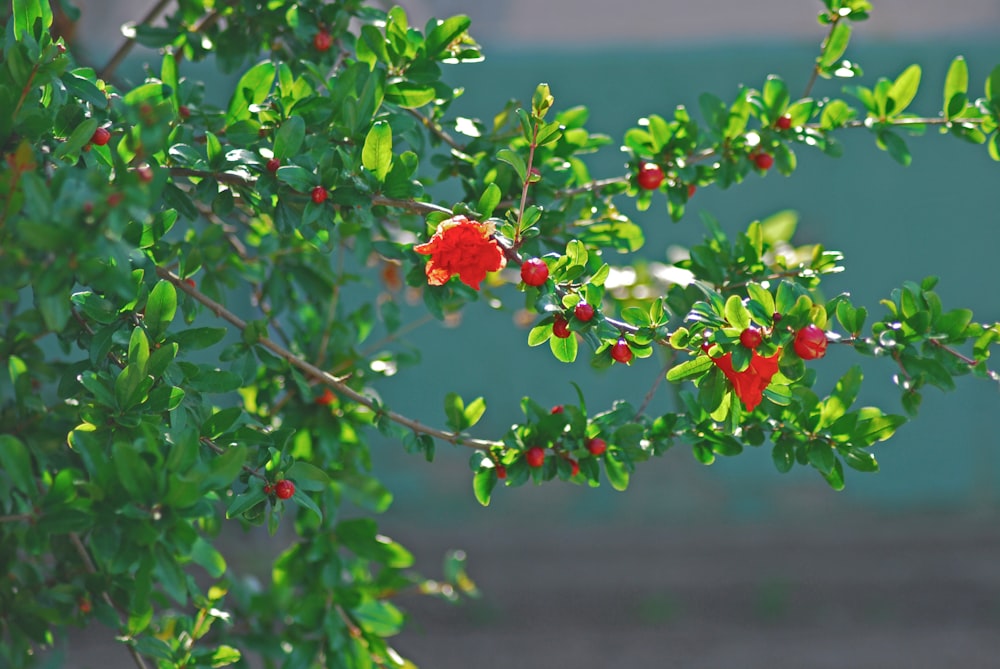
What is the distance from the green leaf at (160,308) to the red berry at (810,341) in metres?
0.53

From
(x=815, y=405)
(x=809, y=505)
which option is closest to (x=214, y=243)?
(x=815, y=405)

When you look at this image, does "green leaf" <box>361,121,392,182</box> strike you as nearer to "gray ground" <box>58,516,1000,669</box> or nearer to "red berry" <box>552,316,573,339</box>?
"red berry" <box>552,316,573,339</box>

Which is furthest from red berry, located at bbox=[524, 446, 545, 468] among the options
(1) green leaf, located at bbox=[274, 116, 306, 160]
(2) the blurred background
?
(2) the blurred background

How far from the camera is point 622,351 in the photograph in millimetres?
930

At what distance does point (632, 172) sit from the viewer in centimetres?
133

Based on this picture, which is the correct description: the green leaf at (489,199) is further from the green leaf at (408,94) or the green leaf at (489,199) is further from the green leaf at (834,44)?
the green leaf at (834,44)

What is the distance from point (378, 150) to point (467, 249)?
0.15 meters

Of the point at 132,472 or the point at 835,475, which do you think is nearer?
the point at 132,472

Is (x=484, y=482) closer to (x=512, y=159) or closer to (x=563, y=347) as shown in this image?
(x=563, y=347)

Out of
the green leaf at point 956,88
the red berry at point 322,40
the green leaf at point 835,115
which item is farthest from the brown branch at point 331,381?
the green leaf at point 956,88

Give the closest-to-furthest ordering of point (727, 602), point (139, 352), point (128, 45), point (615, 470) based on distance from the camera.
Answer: point (139, 352) < point (615, 470) < point (128, 45) < point (727, 602)

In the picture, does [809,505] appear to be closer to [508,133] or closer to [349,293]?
[349,293]

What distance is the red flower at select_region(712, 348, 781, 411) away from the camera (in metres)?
0.93

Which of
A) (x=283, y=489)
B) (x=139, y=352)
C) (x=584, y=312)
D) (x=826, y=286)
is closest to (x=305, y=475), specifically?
(x=283, y=489)
